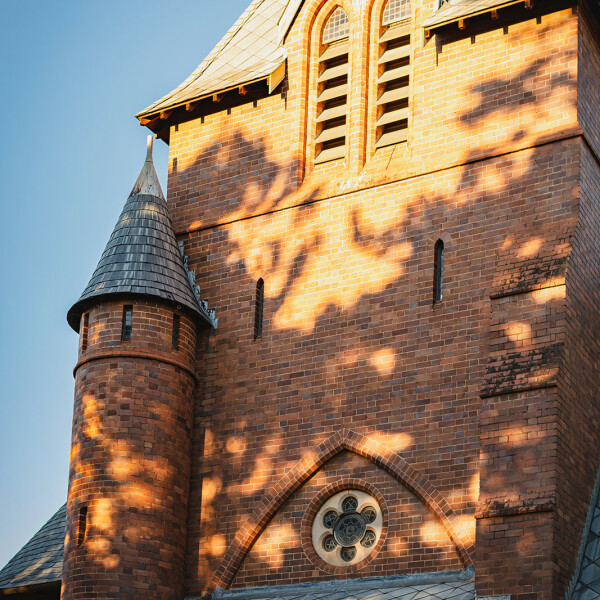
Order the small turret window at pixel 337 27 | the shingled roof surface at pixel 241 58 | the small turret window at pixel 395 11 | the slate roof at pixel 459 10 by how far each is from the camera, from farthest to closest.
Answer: the shingled roof surface at pixel 241 58, the small turret window at pixel 337 27, the small turret window at pixel 395 11, the slate roof at pixel 459 10

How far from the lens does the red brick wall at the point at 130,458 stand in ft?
74.6

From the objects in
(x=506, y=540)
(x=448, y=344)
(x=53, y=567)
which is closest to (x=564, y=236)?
(x=448, y=344)

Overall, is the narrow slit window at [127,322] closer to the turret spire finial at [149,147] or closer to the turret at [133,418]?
the turret at [133,418]

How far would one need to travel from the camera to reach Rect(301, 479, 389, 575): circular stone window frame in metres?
22.0

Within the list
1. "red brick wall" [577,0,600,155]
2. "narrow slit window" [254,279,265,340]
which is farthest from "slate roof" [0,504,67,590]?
"red brick wall" [577,0,600,155]

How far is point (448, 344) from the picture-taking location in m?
22.5

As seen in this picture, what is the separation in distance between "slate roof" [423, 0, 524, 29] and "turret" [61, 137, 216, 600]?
234 inches

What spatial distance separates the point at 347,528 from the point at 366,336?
311 cm

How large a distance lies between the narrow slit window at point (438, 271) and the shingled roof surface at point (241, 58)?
4.97 metres

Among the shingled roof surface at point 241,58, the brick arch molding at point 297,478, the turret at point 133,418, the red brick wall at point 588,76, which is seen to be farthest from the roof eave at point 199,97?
the brick arch molding at point 297,478

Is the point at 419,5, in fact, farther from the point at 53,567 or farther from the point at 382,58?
the point at 53,567

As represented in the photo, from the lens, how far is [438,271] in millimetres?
23297

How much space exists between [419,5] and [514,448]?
349 inches

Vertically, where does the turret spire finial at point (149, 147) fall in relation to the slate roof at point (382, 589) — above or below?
above
